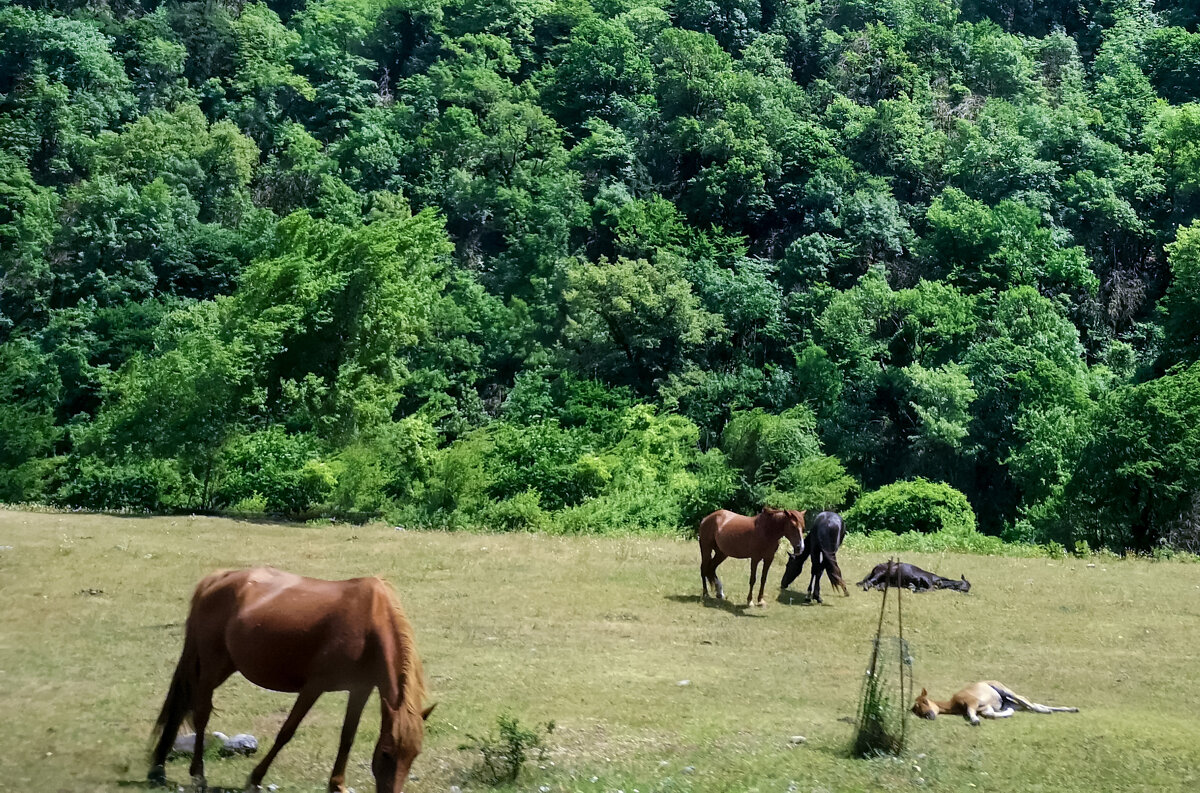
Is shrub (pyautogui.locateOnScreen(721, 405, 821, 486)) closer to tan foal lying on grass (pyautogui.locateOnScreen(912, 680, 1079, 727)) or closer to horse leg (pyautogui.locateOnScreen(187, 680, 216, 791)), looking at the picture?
tan foal lying on grass (pyautogui.locateOnScreen(912, 680, 1079, 727))

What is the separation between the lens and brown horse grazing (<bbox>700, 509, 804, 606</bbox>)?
16594 mm

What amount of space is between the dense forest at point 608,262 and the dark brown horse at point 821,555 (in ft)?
35.6

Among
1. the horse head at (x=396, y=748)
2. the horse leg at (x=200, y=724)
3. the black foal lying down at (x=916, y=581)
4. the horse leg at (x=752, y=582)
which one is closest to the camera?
the horse head at (x=396, y=748)

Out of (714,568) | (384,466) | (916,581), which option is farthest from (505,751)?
(384,466)

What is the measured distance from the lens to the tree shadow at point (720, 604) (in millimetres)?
15844

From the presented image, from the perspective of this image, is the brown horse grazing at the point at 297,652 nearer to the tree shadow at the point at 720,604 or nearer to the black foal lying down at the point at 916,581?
the tree shadow at the point at 720,604

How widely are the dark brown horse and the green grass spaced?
406 millimetres

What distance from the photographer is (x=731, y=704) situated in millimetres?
10844

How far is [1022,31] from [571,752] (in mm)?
73190

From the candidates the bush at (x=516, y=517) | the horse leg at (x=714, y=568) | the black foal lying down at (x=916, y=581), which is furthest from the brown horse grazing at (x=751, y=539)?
the bush at (x=516, y=517)

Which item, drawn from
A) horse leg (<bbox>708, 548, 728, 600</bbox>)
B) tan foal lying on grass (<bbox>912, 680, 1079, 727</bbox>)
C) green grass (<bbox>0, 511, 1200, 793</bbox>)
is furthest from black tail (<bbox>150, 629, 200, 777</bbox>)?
horse leg (<bbox>708, 548, 728, 600</bbox>)

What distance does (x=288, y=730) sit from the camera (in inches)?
300

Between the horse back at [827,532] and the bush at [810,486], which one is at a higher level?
the horse back at [827,532]

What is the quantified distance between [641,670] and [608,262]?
127 feet
